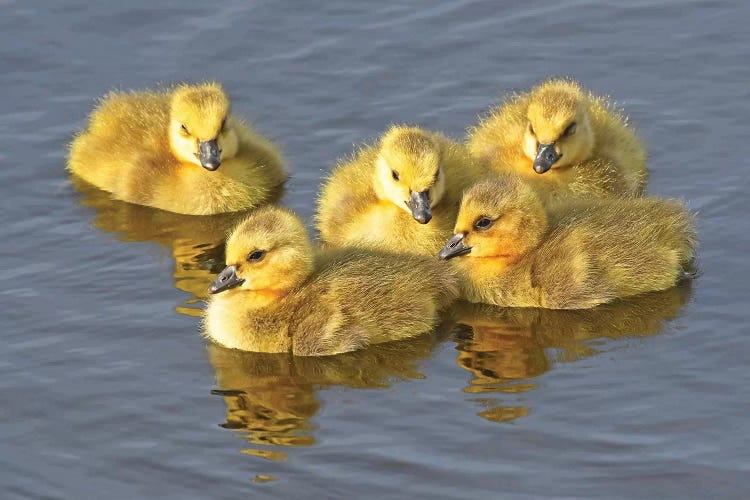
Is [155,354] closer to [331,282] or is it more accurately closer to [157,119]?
[331,282]

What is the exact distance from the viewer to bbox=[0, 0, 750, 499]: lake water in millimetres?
7891

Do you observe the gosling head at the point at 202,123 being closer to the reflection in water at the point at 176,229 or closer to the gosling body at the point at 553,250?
the reflection in water at the point at 176,229

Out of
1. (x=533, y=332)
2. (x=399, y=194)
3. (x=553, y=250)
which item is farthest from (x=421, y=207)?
(x=533, y=332)

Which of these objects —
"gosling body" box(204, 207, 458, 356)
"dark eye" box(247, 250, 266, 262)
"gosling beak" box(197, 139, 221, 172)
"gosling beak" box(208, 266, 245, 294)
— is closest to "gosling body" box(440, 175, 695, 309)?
"gosling body" box(204, 207, 458, 356)

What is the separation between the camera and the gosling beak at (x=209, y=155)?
10589 millimetres

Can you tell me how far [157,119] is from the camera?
11.0 meters

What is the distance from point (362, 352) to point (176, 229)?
2.24 meters

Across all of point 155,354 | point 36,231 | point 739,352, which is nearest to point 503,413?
point 739,352

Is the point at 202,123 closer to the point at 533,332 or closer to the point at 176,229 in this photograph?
the point at 176,229

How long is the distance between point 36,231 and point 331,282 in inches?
99.1

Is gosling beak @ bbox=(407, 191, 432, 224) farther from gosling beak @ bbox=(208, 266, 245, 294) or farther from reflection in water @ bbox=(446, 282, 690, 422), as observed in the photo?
gosling beak @ bbox=(208, 266, 245, 294)

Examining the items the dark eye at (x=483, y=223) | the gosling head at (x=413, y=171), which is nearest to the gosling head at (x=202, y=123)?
the gosling head at (x=413, y=171)

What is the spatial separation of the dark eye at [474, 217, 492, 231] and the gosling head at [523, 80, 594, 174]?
0.94 meters

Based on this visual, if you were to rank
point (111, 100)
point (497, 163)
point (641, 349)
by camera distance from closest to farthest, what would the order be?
point (641, 349)
point (497, 163)
point (111, 100)
